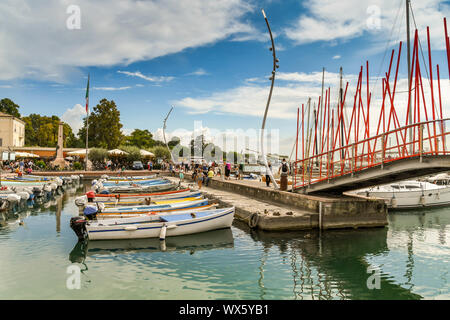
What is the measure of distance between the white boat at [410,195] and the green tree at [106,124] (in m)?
55.4

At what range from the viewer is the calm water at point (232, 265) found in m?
8.24

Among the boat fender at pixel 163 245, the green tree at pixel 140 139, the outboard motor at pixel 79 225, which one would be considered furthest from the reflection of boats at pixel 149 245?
the green tree at pixel 140 139

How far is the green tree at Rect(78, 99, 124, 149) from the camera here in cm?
6631

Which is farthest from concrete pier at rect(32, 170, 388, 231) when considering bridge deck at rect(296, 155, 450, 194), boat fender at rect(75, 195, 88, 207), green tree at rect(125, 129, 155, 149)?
green tree at rect(125, 129, 155, 149)

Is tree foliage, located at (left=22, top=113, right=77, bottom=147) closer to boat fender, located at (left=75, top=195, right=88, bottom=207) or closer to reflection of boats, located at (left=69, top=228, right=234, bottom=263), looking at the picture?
boat fender, located at (left=75, top=195, right=88, bottom=207)

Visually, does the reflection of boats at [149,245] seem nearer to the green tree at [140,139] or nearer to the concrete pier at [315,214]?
the concrete pier at [315,214]

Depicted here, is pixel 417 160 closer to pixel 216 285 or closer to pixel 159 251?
pixel 216 285

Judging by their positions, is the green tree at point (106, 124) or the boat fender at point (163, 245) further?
the green tree at point (106, 124)

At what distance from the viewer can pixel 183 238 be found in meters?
13.4

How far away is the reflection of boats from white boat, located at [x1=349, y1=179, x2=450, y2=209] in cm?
1380

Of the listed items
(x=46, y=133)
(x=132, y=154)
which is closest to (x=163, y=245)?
(x=132, y=154)

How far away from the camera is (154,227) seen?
12.8 metres

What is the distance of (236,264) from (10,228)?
38.8ft

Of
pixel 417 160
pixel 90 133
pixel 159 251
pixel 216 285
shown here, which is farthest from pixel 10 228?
pixel 90 133
